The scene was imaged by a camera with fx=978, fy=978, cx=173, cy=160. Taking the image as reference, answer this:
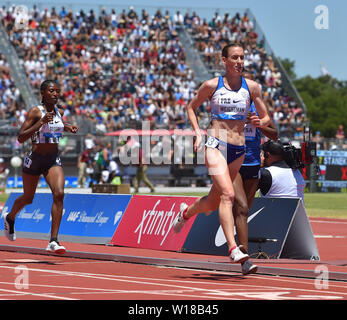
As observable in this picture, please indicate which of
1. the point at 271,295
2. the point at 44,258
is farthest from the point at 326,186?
the point at 271,295

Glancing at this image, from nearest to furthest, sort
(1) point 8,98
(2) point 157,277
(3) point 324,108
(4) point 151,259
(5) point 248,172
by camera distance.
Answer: (2) point 157,277
(5) point 248,172
(4) point 151,259
(1) point 8,98
(3) point 324,108

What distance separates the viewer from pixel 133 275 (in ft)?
35.6

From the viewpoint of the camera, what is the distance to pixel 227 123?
435 inches

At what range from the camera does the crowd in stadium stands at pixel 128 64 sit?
47.0m

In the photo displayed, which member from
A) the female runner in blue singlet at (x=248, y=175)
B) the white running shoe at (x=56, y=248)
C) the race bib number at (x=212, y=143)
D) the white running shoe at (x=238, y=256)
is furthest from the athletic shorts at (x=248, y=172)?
the white running shoe at (x=56, y=248)

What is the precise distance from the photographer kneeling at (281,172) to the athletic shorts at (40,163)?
9.40ft

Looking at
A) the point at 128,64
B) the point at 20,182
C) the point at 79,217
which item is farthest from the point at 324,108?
the point at 79,217

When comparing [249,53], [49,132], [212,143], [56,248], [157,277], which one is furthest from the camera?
[249,53]

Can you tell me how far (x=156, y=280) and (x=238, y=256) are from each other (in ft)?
2.98

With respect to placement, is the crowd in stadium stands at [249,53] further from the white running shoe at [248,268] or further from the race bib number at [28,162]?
the white running shoe at [248,268]

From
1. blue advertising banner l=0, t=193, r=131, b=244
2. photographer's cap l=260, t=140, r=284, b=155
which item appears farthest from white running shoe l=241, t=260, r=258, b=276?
blue advertising banner l=0, t=193, r=131, b=244

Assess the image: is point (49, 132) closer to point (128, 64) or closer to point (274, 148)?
point (274, 148)
